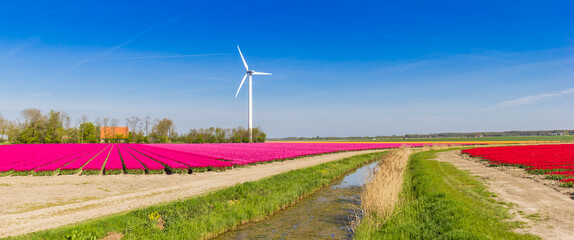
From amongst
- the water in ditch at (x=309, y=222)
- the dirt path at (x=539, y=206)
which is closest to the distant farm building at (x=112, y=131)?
the water in ditch at (x=309, y=222)

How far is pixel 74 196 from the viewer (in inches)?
632

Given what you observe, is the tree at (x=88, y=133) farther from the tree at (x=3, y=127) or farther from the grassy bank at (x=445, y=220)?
the grassy bank at (x=445, y=220)

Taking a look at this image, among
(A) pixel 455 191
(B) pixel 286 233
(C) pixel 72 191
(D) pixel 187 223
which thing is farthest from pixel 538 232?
(C) pixel 72 191

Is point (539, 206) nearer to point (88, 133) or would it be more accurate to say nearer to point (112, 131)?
point (88, 133)

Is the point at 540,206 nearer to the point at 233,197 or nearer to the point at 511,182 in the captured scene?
the point at 511,182

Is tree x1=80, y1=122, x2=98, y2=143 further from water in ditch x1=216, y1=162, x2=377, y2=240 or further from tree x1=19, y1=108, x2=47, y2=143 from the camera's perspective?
water in ditch x1=216, y1=162, x2=377, y2=240

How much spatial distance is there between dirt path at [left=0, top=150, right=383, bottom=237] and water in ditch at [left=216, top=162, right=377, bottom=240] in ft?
19.2

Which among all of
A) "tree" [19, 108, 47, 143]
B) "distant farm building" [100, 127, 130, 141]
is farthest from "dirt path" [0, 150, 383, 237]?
"distant farm building" [100, 127, 130, 141]

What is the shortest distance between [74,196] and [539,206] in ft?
77.5

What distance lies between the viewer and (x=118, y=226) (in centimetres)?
1033

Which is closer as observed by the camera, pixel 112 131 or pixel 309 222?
pixel 309 222

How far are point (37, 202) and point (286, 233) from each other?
43.4 feet

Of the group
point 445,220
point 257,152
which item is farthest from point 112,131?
point 445,220

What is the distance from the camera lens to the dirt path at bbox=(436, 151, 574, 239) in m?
9.48
